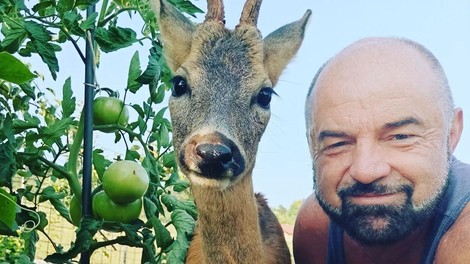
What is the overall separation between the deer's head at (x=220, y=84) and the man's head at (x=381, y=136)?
0.12 meters

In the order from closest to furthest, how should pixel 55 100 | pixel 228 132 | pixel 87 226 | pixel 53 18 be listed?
1. pixel 228 132
2. pixel 87 226
3. pixel 53 18
4. pixel 55 100

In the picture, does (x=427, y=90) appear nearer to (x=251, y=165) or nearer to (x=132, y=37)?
(x=251, y=165)

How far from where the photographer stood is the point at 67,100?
3.90 feet

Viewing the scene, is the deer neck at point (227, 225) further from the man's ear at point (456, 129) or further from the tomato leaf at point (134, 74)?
the man's ear at point (456, 129)

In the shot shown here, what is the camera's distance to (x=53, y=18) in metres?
1.18

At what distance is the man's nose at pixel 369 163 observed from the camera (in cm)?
108

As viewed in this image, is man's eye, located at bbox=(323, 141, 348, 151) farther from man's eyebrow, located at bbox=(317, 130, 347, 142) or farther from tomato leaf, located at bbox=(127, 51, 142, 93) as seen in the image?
tomato leaf, located at bbox=(127, 51, 142, 93)

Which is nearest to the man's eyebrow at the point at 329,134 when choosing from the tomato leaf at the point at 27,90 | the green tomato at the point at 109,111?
the green tomato at the point at 109,111

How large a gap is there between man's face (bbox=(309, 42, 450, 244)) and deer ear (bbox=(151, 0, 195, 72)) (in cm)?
24

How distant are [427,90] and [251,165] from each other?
31cm

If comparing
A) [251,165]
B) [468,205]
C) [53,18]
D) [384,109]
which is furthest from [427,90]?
[53,18]

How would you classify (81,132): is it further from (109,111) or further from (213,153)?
(213,153)

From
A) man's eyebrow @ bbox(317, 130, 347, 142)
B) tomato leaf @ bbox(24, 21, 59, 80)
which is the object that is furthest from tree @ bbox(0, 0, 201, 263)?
man's eyebrow @ bbox(317, 130, 347, 142)

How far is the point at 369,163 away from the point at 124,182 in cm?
37
